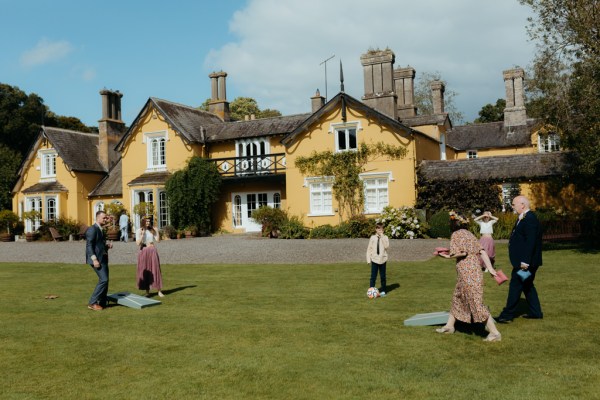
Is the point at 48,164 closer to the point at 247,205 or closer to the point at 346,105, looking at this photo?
the point at 247,205

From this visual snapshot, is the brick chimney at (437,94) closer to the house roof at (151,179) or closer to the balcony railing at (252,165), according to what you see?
the balcony railing at (252,165)

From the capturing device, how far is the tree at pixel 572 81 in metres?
18.4

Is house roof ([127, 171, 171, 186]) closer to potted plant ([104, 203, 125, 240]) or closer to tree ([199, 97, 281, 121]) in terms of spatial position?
potted plant ([104, 203, 125, 240])

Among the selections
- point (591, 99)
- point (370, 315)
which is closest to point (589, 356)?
point (370, 315)

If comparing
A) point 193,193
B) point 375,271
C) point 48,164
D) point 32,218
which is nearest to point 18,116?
point 48,164

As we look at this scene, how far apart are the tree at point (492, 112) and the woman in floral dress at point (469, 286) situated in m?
59.5

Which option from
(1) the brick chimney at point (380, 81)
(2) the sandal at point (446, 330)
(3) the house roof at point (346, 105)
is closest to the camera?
(2) the sandal at point (446, 330)

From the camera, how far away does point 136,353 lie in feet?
25.5

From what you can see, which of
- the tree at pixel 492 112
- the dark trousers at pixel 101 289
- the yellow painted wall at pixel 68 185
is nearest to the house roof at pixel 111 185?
the yellow painted wall at pixel 68 185

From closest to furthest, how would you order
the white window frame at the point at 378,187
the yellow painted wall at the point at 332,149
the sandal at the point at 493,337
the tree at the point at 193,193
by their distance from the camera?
1. the sandal at the point at 493,337
2. the yellow painted wall at the point at 332,149
3. the white window frame at the point at 378,187
4. the tree at the point at 193,193

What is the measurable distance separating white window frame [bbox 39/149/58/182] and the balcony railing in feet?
36.9

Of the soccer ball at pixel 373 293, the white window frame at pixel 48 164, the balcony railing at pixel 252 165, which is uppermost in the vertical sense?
the white window frame at pixel 48 164

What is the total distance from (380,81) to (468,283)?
23.2m

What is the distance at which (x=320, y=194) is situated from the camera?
97.5 ft
